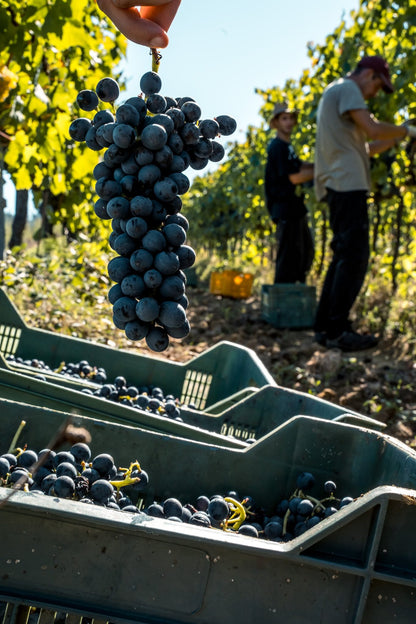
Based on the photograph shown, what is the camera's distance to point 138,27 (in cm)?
124

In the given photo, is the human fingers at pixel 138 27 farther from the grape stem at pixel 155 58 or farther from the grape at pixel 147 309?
the grape at pixel 147 309

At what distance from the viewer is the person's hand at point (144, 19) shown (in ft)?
4.03

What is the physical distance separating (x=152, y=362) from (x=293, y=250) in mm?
3624

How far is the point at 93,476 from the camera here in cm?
147

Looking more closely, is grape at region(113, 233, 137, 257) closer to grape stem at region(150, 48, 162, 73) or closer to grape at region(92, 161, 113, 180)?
grape at region(92, 161, 113, 180)

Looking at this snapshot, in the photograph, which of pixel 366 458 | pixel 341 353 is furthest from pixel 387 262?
pixel 366 458

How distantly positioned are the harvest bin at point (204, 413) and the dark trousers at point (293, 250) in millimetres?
3892

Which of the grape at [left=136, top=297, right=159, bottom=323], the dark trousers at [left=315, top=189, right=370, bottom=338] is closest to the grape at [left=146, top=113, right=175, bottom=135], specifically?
the grape at [left=136, top=297, right=159, bottom=323]

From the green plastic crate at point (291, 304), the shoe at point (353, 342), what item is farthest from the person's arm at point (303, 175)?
the shoe at point (353, 342)

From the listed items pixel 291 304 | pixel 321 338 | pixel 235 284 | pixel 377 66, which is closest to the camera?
pixel 377 66

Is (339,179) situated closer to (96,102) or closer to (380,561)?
(96,102)

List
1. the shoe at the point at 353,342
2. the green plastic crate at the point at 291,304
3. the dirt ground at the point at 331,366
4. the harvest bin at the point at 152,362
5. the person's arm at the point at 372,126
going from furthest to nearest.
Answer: the green plastic crate at the point at 291,304 → the shoe at the point at 353,342 → the person's arm at the point at 372,126 → the dirt ground at the point at 331,366 → the harvest bin at the point at 152,362

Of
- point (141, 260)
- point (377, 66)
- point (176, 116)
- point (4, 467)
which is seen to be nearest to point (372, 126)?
point (377, 66)

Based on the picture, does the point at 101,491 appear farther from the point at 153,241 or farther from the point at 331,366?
the point at 331,366
